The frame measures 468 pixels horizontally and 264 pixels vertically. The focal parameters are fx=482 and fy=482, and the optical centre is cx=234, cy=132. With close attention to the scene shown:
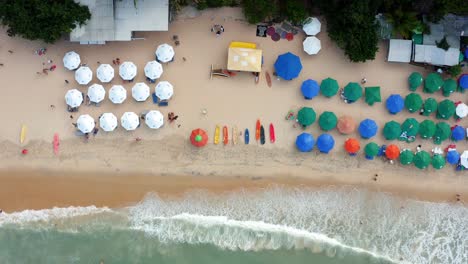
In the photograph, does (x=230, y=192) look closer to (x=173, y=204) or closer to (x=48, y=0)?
(x=173, y=204)

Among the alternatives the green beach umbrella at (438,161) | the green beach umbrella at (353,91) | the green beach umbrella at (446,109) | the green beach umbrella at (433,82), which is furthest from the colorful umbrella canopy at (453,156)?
the green beach umbrella at (353,91)

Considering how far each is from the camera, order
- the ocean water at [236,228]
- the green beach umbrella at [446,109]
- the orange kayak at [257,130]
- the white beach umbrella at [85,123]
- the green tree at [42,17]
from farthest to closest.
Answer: the orange kayak at [257,130] < the ocean water at [236,228] < the white beach umbrella at [85,123] < the green beach umbrella at [446,109] < the green tree at [42,17]

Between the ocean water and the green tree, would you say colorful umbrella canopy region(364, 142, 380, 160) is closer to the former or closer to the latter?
the ocean water

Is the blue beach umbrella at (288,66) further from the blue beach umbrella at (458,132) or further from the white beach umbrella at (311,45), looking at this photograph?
the blue beach umbrella at (458,132)

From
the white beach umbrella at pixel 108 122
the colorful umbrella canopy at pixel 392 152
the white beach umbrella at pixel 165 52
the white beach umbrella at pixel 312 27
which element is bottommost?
the colorful umbrella canopy at pixel 392 152

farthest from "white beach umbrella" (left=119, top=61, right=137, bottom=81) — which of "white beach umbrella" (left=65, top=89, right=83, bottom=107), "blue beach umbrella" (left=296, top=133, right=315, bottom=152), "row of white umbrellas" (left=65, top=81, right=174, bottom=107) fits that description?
"blue beach umbrella" (left=296, top=133, right=315, bottom=152)

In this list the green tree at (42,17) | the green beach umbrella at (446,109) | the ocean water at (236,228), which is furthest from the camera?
the ocean water at (236,228)

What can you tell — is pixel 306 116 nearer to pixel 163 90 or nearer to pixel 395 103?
pixel 395 103
